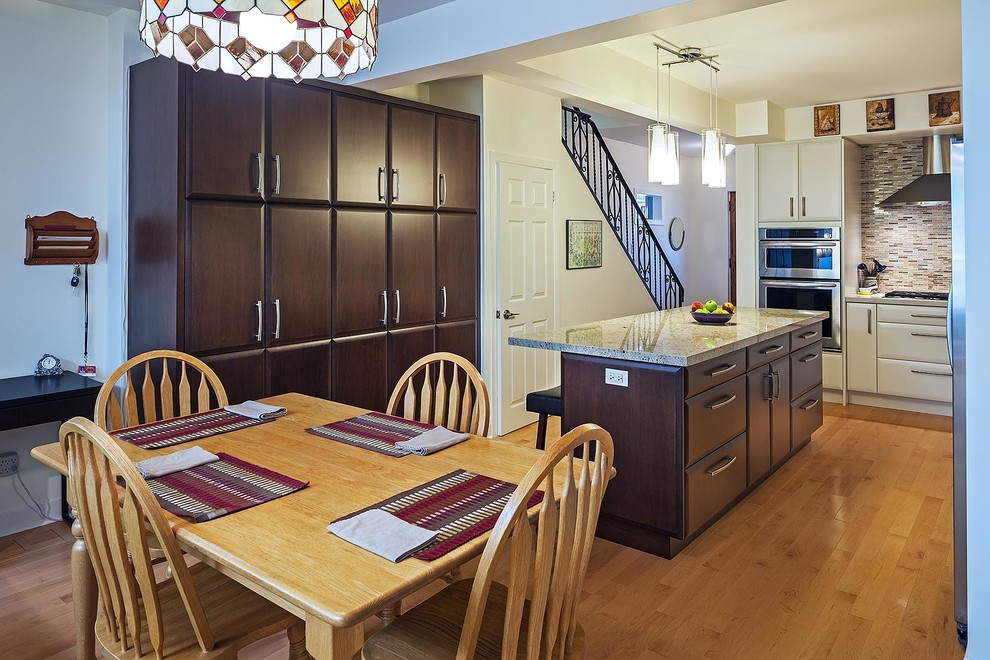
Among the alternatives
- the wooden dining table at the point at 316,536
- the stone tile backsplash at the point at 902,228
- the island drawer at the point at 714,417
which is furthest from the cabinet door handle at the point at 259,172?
the stone tile backsplash at the point at 902,228

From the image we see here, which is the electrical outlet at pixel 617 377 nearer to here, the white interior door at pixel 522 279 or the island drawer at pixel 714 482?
the island drawer at pixel 714 482

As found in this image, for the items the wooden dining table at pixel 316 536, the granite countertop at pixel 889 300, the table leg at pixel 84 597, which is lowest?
the table leg at pixel 84 597

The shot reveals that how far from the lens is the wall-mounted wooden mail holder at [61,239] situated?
330 centimetres

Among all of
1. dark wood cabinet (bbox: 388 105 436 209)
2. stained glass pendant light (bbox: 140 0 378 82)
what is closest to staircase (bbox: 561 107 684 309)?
dark wood cabinet (bbox: 388 105 436 209)

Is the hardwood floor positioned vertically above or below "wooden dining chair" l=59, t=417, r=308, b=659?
below

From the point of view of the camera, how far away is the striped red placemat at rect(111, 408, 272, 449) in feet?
7.43

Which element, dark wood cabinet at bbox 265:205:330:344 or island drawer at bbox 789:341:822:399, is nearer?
dark wood cabinet at bbox 265:205:330:344

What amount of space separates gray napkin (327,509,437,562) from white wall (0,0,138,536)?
8.18 ft

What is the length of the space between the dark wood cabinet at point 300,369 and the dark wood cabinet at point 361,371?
6 cm

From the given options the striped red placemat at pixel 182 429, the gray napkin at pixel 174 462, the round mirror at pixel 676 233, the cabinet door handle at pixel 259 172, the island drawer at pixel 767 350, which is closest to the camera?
the gray napkin at pixel 174 462

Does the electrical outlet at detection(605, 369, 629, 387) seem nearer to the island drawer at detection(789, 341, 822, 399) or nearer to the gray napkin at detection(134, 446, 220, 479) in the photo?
the island drawer at detection(789, 341, 822, 399)

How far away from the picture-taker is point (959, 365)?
2248mm

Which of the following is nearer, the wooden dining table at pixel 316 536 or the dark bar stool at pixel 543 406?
the wooden dining table at pixel 316 536

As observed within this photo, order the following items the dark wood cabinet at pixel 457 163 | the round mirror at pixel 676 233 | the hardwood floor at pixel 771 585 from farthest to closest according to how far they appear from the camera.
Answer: the round mirror at pixel 676 233, the dark wood cabinet at pixel 457 163, the hardwood floor at pixel 771 585
